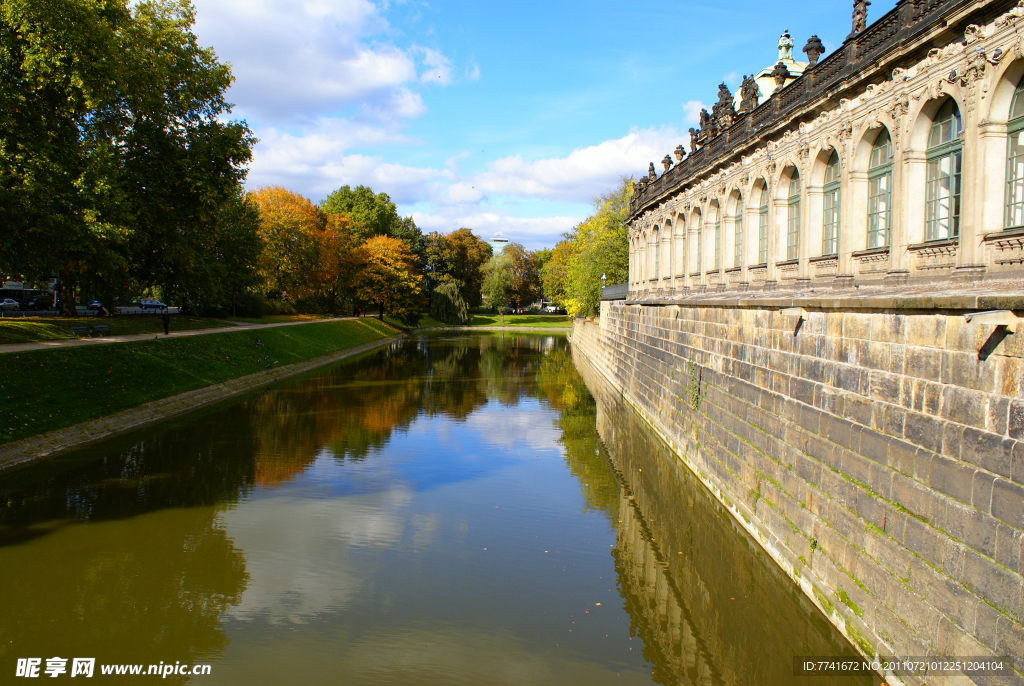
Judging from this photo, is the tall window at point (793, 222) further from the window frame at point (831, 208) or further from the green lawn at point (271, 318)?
the green lawn at point (271, 318)

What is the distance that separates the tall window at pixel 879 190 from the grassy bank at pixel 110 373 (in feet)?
60.2

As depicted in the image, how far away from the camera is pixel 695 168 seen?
21.2 m

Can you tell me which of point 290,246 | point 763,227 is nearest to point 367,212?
point 290,246

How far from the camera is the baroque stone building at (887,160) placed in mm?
7848

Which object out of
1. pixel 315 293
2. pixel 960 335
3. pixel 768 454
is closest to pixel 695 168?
pixel 768 454

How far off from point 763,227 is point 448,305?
63.4m

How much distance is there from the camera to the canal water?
6445mm

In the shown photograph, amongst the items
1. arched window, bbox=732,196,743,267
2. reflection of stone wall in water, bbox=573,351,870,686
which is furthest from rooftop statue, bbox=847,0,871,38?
reflection of stone wall in water, bbox=573,351,870,686

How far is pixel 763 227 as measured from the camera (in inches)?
643

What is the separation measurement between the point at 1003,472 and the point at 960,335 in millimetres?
1194

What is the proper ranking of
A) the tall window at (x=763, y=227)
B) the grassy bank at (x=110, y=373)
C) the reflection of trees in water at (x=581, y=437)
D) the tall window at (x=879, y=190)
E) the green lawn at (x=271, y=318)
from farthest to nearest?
the green lawn at (x=271, y=318) → the tall window at (x=763, y=227) → the grassy bank at (x=110, y=373) → the reflection of trees in water at (x=581, y=437) → the tall window at (x=879, y=190)

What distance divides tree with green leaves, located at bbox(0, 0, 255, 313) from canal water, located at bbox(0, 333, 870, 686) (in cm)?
871

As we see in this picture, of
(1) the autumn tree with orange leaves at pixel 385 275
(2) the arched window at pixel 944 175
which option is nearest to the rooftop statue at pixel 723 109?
(2) the arched window at pixel 944 175

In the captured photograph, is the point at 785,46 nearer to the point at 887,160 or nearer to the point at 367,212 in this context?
the point at 887,160
